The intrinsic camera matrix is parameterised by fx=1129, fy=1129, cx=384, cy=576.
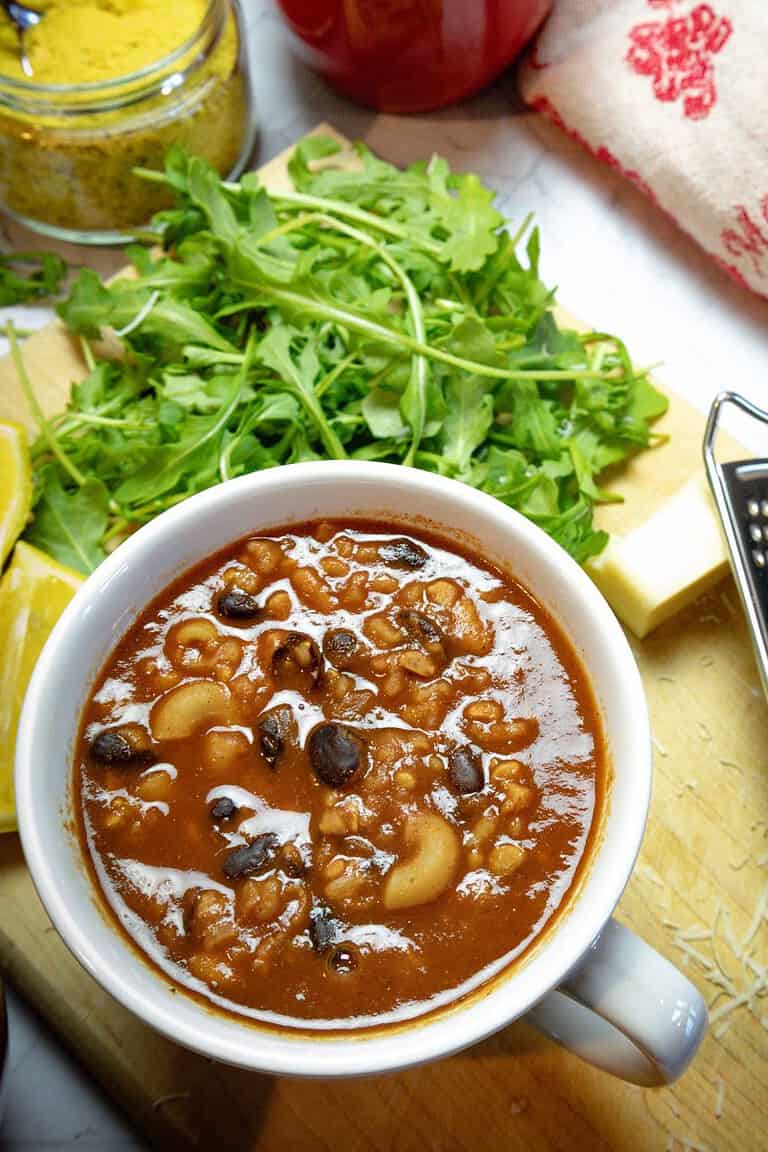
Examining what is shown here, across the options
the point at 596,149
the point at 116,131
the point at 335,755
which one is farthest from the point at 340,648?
the point at 596,149

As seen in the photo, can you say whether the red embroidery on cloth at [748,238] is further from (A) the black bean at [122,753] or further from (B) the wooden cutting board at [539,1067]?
(A) the black bean at [122,753]

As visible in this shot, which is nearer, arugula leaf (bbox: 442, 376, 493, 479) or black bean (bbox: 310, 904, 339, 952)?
black bean (bbox: 310, 904, 339, 952)

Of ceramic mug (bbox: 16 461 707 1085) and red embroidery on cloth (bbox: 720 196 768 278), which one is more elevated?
red embroidery on cloth (bbox: 720 196 768 278)

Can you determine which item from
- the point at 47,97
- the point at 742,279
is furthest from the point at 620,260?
the point at 47,97

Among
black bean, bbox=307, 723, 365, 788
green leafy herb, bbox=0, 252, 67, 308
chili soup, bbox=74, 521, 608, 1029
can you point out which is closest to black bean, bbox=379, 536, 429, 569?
chili soup, bbox=74, 521, 608, 1029

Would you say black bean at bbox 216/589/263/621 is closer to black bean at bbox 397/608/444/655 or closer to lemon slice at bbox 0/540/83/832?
black bean at bbox 397/608/444/655

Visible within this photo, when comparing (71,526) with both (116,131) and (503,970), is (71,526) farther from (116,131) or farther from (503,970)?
(503,970)

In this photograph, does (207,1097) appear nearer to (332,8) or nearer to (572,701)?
(572,701)

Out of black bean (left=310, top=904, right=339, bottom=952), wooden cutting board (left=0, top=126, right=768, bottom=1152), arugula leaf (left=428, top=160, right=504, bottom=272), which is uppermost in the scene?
arugula leaf (left=428, top=160, right=504, bottom=272)
